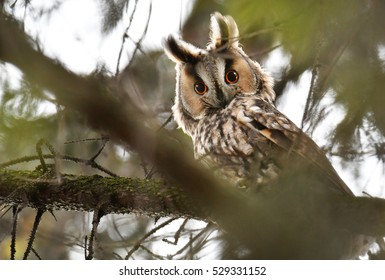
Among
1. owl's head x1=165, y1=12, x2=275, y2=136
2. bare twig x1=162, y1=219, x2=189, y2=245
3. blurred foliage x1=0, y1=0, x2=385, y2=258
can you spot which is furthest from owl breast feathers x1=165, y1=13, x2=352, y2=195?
blurred foliage x1=0, y1=0, x2=385, y2=258

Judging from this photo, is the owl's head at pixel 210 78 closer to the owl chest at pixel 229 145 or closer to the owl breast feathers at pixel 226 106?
the owl breast feathers at pixel 226 106

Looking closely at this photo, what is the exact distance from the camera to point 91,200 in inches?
83.2

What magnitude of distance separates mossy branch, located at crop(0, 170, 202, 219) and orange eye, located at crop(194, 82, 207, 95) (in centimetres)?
98

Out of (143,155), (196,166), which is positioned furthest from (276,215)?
(143,155)

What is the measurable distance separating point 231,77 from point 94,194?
1120 mm

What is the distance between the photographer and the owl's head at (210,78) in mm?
2834

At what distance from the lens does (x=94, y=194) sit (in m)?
2.10

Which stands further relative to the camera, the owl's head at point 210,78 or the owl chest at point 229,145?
the owl's head at point 210,78

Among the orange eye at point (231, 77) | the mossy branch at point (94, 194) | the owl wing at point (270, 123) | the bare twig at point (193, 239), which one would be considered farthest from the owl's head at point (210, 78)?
the bare twig at point (193, 239)

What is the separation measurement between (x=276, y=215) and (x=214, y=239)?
0.24 metres

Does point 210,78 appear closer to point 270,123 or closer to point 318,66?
point 270,123

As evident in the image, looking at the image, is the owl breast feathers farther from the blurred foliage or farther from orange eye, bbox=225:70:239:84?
the blurred foliage

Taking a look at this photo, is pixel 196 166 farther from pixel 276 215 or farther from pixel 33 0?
pixel 33 0

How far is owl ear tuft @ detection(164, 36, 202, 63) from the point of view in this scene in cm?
282
